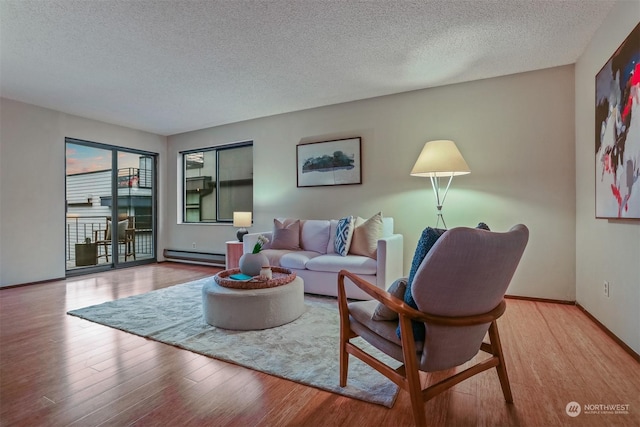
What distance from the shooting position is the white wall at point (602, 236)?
204 centimetres

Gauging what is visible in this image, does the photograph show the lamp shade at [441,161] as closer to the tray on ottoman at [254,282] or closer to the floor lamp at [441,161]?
the floor lamp at [441,161]

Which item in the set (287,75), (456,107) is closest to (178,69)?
(287,75)

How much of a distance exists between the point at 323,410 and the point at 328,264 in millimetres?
1885

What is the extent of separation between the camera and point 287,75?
3.45 m

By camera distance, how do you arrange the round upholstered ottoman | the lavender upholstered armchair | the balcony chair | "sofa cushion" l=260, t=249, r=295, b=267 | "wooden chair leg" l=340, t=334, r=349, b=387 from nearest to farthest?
the lavender upholstered armchair < "wooden chair leg" l=340, t=334, r=349, b=387 < the round upholstered ottoman < "sofa cushion" l=260, t=249, r=295, b=267 < the balcony chair

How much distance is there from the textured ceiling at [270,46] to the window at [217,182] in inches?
59.0

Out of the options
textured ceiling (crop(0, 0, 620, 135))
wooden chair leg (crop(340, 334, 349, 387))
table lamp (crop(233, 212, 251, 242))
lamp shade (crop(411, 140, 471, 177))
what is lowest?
wooden chair leg (crop(340, 334, 349, 387))

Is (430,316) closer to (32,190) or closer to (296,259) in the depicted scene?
(296,259)

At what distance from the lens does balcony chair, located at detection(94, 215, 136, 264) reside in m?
5.16

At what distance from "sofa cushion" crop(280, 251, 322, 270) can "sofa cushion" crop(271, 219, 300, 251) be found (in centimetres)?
29

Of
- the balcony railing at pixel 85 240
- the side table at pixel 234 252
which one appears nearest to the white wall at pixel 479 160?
the side table at pixel 234 252

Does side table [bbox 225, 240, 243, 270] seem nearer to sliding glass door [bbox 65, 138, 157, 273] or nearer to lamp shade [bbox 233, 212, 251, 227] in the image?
lamp shade [bbox 233, 212, 251, 227]

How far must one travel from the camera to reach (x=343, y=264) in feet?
10.6

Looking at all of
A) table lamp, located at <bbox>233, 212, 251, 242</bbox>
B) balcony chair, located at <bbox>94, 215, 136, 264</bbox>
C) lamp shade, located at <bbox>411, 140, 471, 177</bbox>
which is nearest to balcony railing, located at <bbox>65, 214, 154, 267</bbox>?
balcony chair, located at <bbox>94, 215, 136, 264</bbox>
